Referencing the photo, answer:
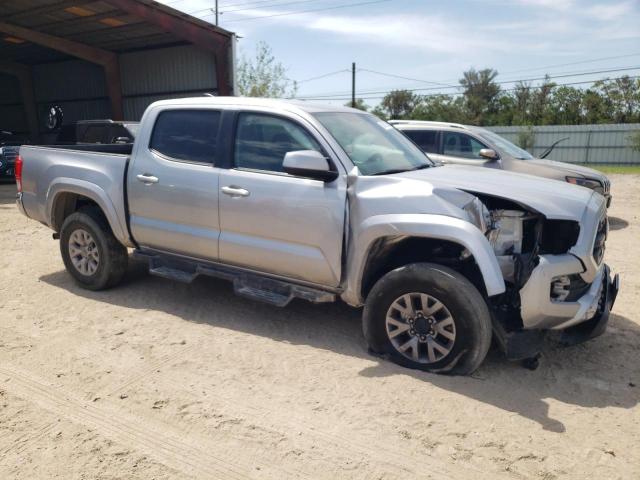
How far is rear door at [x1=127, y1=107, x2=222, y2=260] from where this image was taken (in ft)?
15.5

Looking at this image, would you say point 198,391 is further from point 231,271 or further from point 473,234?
point 473,234

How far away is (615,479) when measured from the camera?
A: 280 cm

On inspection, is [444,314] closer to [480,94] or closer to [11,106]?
[11,106]

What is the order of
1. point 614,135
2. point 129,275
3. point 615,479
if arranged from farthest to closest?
point 614,135 < point 129,275 < point 615,479

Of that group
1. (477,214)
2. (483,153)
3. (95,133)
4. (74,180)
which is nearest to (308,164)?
(477,214)

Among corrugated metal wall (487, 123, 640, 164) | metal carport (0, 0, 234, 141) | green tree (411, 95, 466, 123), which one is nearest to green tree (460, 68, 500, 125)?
green tree (411, 95, 466, 123)

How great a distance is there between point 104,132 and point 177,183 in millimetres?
8290

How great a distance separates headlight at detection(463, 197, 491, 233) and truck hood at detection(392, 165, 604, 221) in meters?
0.14

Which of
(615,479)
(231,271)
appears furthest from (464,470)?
(231,271)

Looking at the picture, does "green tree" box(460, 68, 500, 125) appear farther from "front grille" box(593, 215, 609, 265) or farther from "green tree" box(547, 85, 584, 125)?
"front grille" box(593, 215, 609, 265)

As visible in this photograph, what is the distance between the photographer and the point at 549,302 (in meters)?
3.62

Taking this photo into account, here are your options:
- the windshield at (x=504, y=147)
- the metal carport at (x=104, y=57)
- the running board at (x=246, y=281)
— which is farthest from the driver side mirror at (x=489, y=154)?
the metal carport at (x=104, y=57)

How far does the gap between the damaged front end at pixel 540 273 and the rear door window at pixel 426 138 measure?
219 inches

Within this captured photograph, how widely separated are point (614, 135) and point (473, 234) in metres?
31.8
